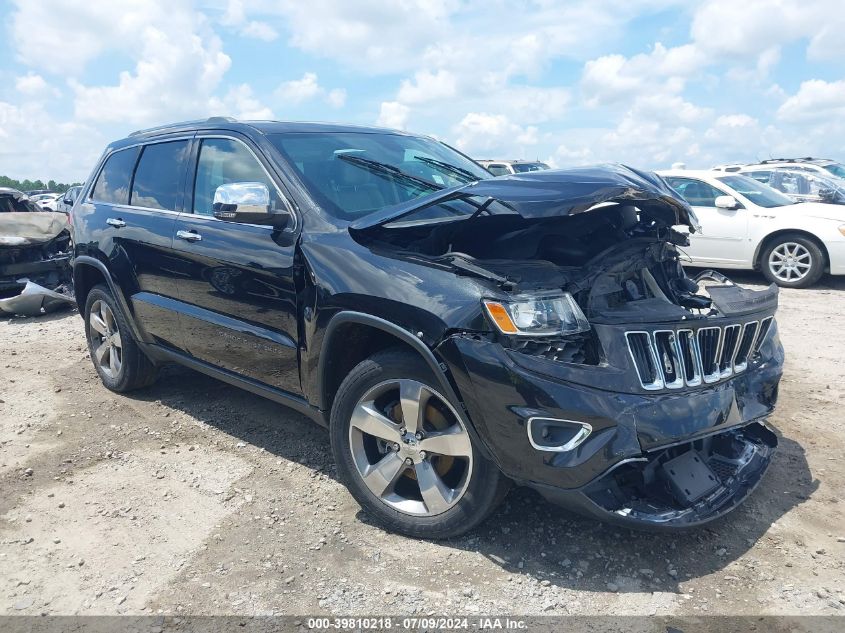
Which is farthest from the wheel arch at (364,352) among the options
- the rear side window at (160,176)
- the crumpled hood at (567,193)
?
the rear side window at (160,176)

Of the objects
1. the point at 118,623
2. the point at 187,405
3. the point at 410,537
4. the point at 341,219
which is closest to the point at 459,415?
the point at 410,537

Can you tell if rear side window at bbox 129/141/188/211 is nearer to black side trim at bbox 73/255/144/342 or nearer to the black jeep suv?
Answer: the black jeep suv

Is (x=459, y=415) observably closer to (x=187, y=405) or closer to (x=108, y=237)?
(x=187, y=405)

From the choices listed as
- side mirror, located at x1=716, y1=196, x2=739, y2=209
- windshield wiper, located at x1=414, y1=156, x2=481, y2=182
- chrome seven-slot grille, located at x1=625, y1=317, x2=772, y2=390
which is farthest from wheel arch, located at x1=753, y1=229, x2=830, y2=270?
chrome seven-slot grille, located at x1=625, y1=317, x2=772, y2=390

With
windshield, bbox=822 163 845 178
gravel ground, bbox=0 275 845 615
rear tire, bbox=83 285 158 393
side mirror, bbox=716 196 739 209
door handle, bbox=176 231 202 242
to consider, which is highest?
windshield, bbox=822 163 845 178

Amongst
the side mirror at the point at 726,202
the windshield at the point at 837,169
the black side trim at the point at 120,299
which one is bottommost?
the black side trim at the point at 120,299

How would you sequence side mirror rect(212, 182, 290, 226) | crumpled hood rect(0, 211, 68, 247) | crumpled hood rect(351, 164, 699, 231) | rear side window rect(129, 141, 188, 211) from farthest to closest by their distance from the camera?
1. crumpled hood rect(0, 211, 68, 247)
2. rear side window rect(129, 141, 188, 211)
3. side mirror rect(212, 182, 290, 226)
4. crumpled hood rect(351, 164, 699, 231)

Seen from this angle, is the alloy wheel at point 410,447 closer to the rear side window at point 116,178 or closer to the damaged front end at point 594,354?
A: the damaged front end at point 594,354

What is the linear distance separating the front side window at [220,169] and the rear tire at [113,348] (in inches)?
52.5

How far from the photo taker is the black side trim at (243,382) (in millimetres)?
3529

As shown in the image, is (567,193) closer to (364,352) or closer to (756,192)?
(364,352)

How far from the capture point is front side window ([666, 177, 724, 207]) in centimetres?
A: 991

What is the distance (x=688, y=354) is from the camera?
2809 millimetres

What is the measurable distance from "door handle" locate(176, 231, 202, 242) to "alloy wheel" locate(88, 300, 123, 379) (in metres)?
1.33
